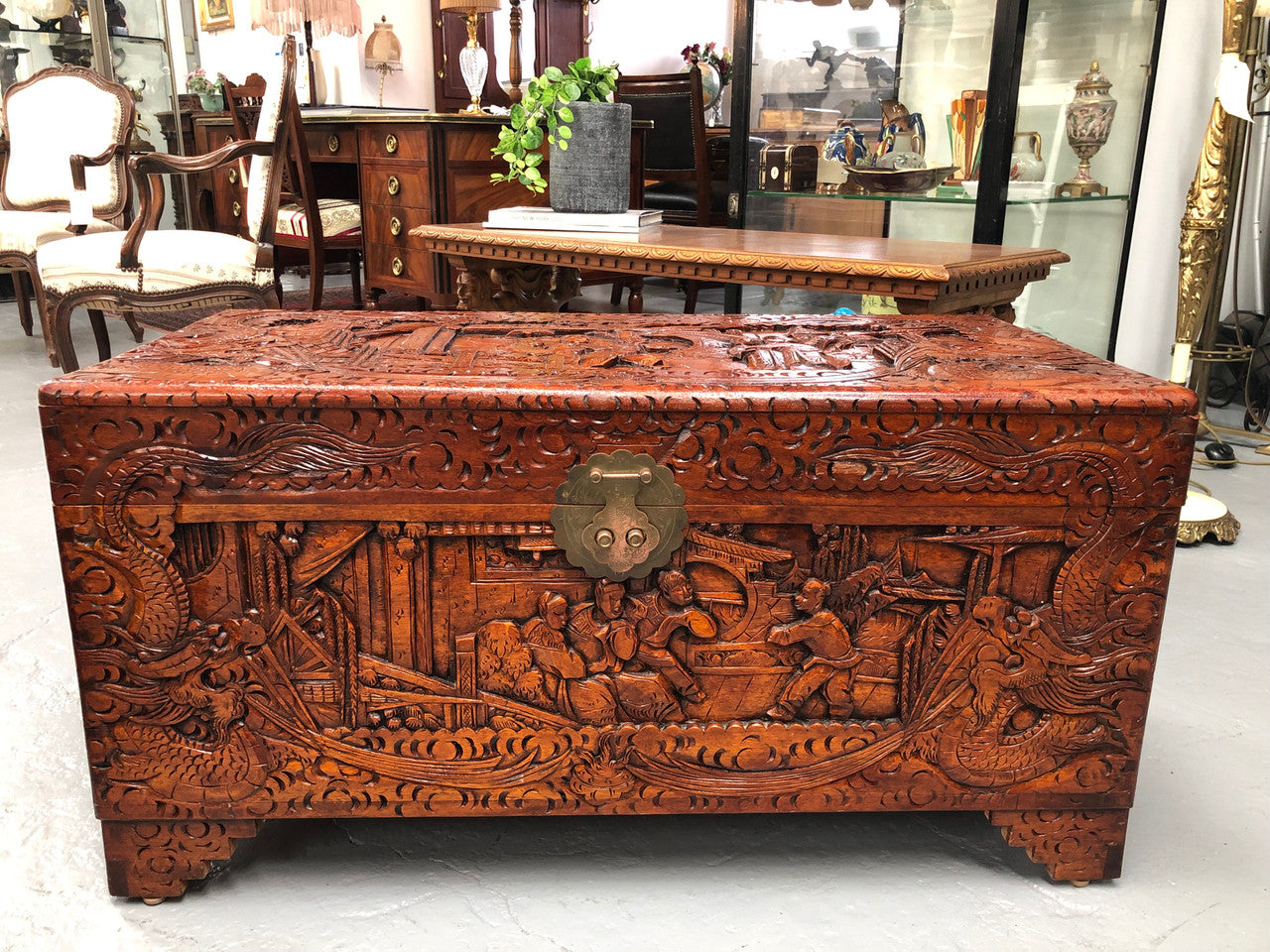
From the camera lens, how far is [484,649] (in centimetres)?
99

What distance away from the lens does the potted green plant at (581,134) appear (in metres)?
2.16

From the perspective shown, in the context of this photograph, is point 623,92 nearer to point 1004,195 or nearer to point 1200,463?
point 1004,195

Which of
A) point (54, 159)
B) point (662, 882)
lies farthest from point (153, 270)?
point (662, 882)

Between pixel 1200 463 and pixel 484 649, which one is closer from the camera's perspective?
pixel 484 649

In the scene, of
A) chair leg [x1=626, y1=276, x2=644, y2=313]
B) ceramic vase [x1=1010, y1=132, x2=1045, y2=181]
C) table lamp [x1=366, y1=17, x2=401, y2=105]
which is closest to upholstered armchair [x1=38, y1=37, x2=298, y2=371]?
chair leg [x1=626, y1=276, x2=644, y2=313]

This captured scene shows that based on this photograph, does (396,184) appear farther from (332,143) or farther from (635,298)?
(635,298)

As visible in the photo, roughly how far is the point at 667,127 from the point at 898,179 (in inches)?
94.0

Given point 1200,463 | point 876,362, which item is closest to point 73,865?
point 876,362

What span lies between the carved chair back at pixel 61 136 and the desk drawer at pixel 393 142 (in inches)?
30.9

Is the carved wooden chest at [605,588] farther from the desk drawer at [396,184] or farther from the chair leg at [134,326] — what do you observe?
the chair leg at [134,326]

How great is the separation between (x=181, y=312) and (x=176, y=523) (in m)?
4.01

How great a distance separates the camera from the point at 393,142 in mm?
3572

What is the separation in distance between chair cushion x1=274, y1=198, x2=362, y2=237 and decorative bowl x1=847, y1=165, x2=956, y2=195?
217 centimetres

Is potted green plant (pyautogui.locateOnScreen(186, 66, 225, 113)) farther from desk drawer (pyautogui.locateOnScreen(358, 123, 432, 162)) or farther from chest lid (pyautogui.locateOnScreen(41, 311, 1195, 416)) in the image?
chest lid (pyautogui.locateOnScreen(41, 311, 1195, 416))
